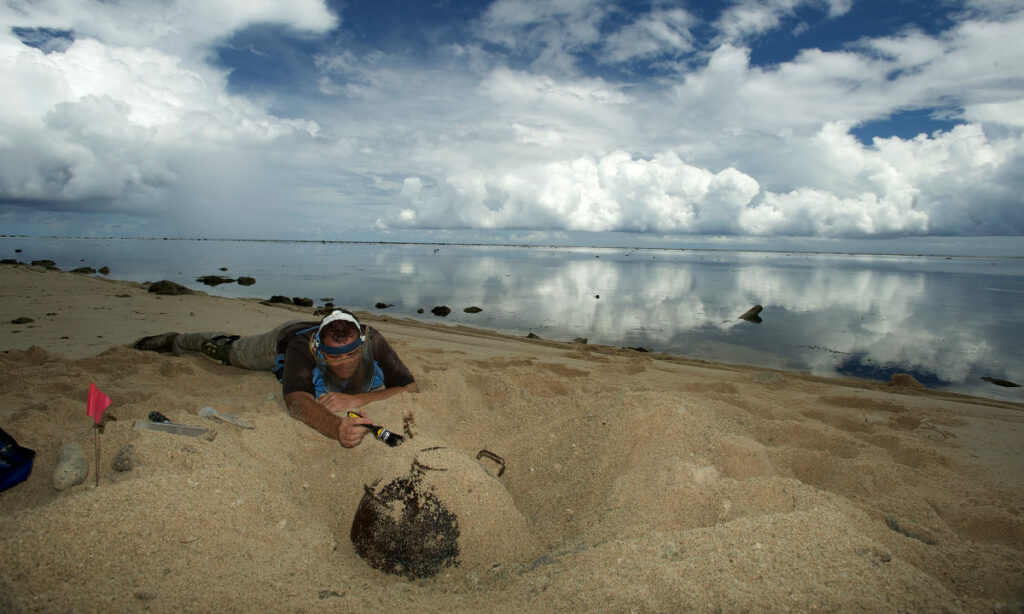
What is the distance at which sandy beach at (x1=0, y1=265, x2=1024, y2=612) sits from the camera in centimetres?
202

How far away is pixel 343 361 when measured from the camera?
4.16 m

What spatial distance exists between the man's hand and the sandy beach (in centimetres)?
10

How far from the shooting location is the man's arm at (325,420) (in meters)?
3.41

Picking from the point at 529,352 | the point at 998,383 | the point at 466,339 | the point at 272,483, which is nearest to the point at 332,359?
the point at 272,483

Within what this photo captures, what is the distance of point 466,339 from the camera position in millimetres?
10844

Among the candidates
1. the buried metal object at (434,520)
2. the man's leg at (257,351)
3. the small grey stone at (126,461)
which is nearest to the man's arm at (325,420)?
the buried metal object at (434,520)

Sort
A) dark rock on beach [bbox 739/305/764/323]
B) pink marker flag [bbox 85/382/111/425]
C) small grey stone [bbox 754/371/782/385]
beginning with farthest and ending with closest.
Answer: dark rock on beach [bbox 739/305/764/323]
small grey stone [bbox 754/371/782/385]
pink marker flag [bbox 85/382/111/425]

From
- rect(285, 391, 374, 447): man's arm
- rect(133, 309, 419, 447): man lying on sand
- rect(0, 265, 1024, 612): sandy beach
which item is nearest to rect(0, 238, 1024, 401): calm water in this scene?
rect(0, 265, 1024, 612): sandy beach

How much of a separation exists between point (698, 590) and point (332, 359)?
3235 millimetres

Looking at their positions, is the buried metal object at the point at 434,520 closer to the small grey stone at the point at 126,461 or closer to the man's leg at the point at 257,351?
the small grey stone at the point at 126,461

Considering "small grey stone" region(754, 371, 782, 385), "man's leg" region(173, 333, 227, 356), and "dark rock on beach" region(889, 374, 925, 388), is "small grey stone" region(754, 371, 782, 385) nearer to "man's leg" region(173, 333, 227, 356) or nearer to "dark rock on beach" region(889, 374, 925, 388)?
"dark rock on beach" region(889, 374, 925, 388)

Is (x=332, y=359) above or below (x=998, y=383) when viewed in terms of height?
above

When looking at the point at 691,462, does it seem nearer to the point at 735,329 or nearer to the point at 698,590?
the point at 698,590

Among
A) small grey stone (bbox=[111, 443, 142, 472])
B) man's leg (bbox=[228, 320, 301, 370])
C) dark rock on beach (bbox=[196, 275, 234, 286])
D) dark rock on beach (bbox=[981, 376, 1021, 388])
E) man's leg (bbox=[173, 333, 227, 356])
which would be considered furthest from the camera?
dark rock on beach (bbox=[196, 275, 234, 286])
